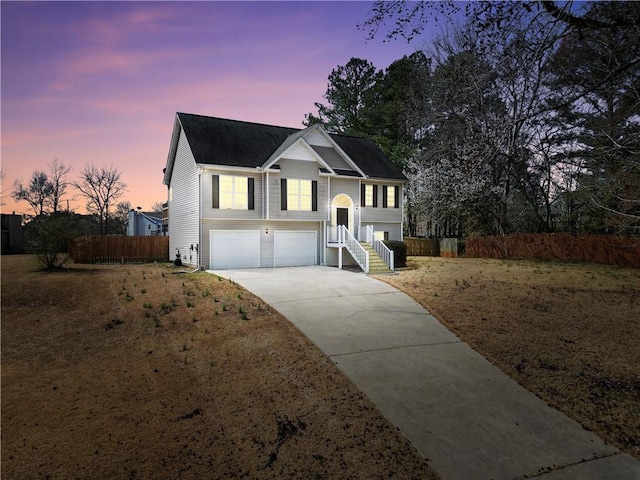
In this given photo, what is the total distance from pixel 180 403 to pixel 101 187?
45.6 meters

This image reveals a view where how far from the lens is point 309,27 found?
29.5ft

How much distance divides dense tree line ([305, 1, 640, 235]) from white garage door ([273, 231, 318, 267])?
829cm

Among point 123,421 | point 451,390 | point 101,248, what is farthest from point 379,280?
point 101,248

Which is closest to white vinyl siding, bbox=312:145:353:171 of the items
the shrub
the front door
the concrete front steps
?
the front door

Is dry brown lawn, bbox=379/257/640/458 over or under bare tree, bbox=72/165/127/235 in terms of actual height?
under

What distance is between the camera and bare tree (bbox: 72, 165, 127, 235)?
4184cm

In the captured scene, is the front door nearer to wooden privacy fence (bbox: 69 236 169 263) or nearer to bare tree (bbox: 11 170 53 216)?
wooden privacy fence (bbox: 69 236 169 263)

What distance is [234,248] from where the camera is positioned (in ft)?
58.6

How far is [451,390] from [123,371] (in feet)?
17.7

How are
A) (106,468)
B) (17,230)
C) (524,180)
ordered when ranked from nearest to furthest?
(106,468) → (524,180) → (17,230)

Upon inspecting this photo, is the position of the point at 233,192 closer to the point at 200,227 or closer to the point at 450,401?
the point at 200,227

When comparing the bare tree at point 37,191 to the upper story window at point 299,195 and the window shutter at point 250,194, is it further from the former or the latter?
the upper story window at point 299,195

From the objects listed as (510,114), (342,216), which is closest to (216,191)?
(342,216)

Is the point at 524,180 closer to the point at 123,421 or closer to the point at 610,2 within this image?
the point at 610,2
